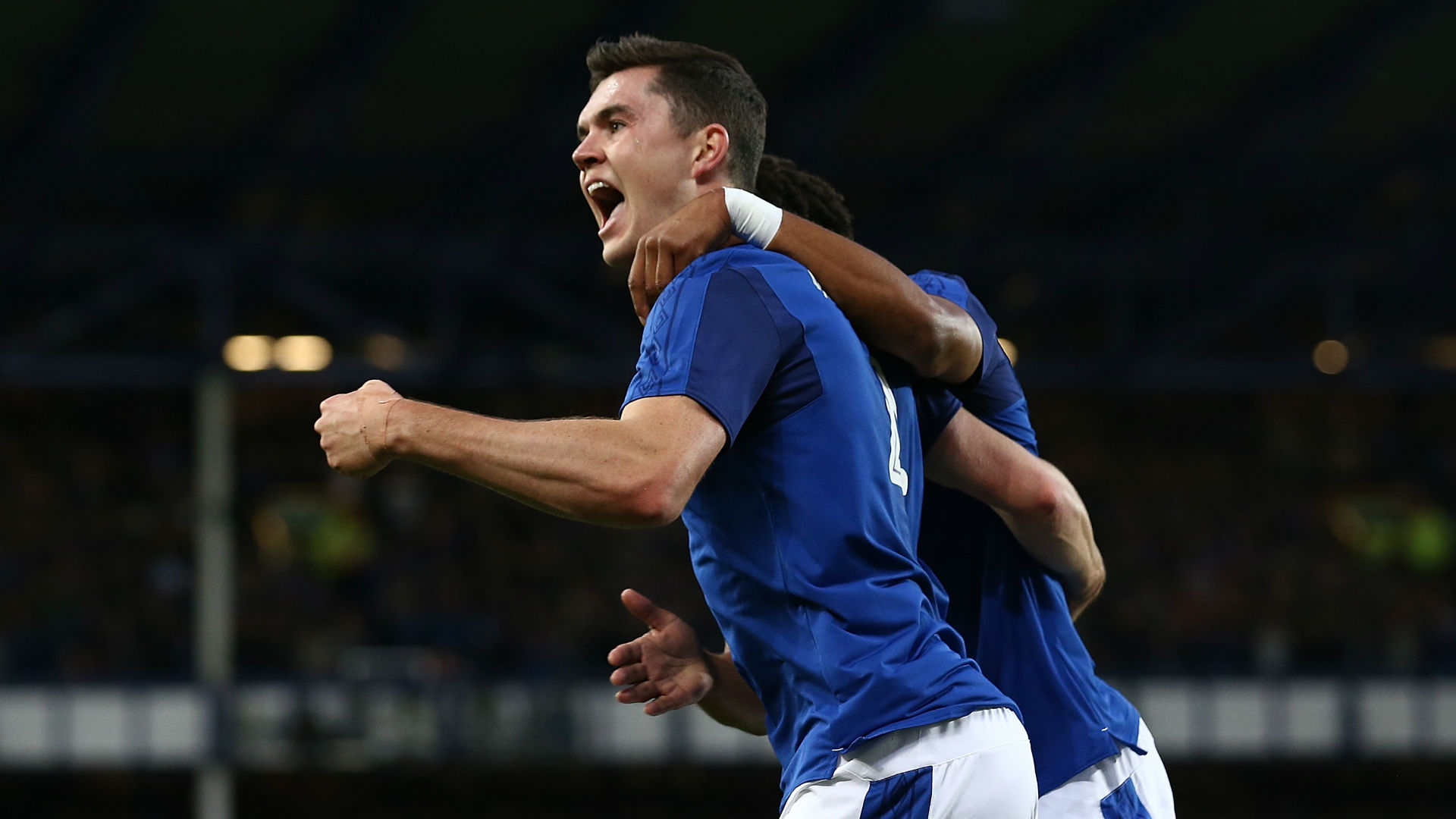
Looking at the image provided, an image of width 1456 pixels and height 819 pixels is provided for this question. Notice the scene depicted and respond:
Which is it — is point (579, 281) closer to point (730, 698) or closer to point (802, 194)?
point (802, 194)

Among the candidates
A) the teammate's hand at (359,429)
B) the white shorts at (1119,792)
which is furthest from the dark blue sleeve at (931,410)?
the teammate's hand at (359,429)

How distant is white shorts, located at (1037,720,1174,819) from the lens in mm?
3561

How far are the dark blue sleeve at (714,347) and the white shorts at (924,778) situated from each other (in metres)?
0.55

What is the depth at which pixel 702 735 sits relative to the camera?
703 inches

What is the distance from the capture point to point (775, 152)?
46.5ft

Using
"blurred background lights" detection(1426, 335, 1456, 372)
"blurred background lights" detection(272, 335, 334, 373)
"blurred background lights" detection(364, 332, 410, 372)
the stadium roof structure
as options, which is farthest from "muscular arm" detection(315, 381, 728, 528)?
"blurred background lights" detection(1426, 335, 1456, 372)

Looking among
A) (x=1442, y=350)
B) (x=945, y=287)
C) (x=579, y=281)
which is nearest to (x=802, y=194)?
(x=945, y=287)

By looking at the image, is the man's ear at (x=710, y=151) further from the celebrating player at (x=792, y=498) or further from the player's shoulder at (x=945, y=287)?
the player's shoulder at (x=945, y=287)

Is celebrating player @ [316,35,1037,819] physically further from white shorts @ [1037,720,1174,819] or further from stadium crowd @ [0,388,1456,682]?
stadium crowd @ [0,388,1456,682]

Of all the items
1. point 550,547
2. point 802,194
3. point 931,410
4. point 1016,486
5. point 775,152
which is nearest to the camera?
point 931,410

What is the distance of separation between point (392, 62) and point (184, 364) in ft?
12.1

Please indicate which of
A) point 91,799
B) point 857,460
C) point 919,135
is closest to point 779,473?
point 857,460

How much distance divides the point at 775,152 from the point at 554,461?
38.6 feet

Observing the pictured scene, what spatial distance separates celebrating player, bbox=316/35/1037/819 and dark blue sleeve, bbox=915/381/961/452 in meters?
0.22
